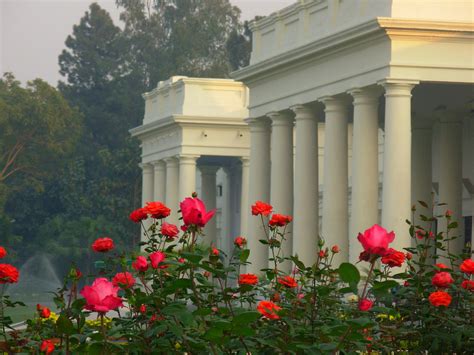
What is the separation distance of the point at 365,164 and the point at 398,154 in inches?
132

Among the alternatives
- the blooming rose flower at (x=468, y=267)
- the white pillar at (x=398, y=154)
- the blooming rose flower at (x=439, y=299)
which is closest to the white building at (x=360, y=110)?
the white pillar at (x=398, y=154)

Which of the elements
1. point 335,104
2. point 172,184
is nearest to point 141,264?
point 335,104

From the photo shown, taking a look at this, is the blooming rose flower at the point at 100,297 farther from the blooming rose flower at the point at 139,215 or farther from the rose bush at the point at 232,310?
the blooming rose flower at the point at 139,215

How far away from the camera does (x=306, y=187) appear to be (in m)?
65.2

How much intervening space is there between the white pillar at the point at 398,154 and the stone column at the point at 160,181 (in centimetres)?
4710

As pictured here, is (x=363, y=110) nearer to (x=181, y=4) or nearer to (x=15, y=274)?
(x=15, y=274)

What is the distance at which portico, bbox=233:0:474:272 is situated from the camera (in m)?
54.2

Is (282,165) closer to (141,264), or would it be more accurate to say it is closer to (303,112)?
(303,112)

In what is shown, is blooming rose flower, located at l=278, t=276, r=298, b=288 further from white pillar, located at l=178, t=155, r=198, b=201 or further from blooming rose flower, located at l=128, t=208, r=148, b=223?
white pillar, located at l=178, t=155, r=198, b=201

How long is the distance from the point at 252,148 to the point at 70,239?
6154 centimetres

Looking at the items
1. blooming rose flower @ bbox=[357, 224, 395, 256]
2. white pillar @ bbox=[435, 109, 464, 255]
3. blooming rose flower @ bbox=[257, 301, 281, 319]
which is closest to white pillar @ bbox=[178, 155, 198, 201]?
white pillar @ bbox=[435, 109, 464, 255]

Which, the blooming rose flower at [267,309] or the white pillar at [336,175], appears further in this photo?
the white pillar at [336,175]

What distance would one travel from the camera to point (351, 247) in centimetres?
5669

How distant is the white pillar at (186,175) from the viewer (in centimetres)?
9369
